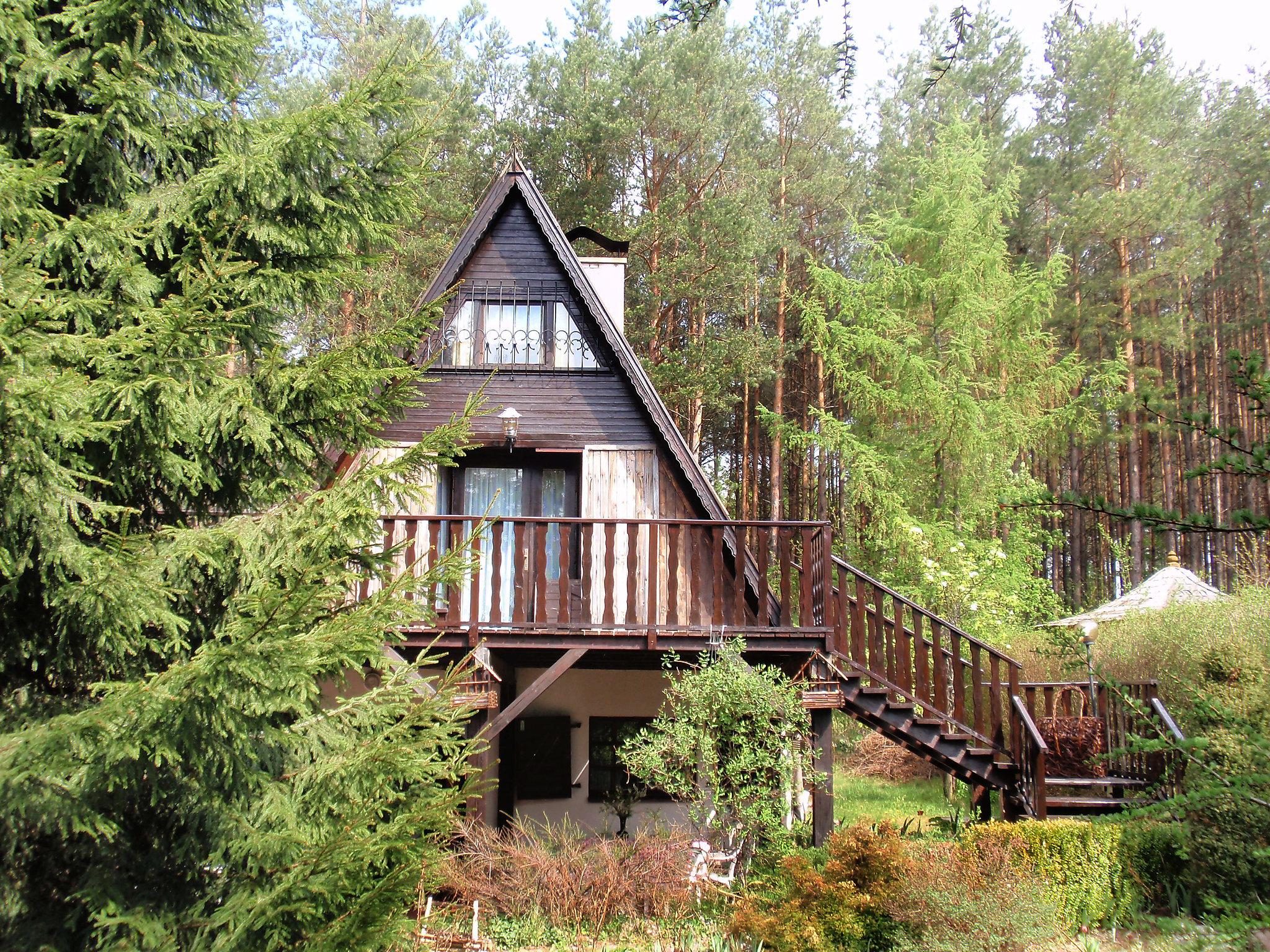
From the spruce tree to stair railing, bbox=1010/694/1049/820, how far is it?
6264 mm

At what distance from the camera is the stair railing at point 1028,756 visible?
9.18m

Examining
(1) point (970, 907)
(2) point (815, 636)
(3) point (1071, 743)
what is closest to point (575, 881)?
(1) point (970, 907)

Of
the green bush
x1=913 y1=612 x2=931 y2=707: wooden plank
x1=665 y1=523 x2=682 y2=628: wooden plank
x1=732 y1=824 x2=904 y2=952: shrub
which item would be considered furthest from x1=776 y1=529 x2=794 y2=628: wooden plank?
the green bush

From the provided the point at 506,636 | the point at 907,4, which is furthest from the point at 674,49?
the point at 907,4

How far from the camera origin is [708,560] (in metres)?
11.0

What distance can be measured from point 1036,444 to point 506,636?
13909mm

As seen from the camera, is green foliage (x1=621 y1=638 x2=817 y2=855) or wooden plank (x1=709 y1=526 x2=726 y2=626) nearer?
green foliage (x1=621 y1=638 x2=817 y2=855)

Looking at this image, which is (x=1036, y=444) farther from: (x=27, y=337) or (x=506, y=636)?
(x=27, y=337)

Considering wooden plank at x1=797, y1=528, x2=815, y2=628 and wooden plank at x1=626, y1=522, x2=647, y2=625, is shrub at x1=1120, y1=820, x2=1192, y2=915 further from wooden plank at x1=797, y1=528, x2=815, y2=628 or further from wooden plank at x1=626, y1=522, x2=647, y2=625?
wooden plank at x1=626, y1=522, x2=647, y2=625

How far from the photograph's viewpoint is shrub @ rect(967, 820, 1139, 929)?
805 cm

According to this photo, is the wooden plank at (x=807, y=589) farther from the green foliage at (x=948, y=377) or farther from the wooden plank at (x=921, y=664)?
the green foliage at (x=948, y=377)

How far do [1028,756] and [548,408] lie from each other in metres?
6.32

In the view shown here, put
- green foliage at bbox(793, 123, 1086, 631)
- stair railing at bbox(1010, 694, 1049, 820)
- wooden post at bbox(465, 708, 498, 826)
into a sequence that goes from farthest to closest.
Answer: green foliage at bbox(793, 123, 1086, 631) → wooden post at bbox(465, 708, 498, 826) → stair railing at bbox(1010, 694, 1049, 820)

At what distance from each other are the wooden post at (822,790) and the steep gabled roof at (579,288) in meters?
2.61
